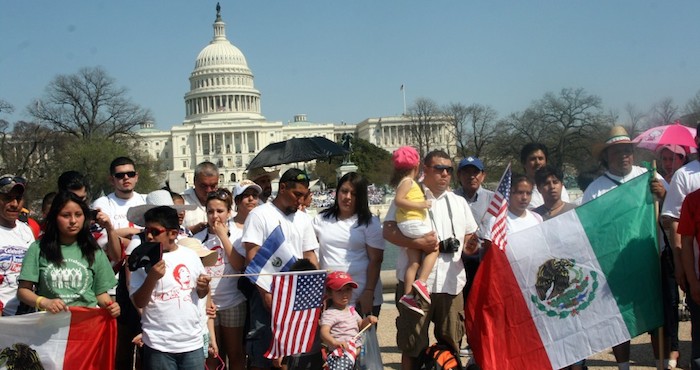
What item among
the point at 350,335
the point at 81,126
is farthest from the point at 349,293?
the point at 81,126

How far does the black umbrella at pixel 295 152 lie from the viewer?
29.0 feet

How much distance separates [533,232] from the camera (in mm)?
5047

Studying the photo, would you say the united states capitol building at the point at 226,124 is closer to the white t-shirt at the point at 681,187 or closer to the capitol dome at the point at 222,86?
the capitol dome at the point at 222,86

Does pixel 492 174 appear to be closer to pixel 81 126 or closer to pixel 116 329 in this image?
pixel 116 329

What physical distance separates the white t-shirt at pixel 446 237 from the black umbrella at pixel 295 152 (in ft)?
12.1

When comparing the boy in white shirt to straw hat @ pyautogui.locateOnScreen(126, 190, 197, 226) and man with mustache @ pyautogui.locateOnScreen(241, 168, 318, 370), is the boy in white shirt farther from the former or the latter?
man with mustache @ pyautogui.locateOnScreen(241, 168, 318, 370)

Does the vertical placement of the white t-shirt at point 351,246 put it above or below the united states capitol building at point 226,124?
below

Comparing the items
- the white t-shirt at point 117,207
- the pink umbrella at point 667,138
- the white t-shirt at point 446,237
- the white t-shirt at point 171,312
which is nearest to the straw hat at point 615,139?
the pink umbrella at point 667,138

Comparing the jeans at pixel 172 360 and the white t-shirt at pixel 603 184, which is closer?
the jeans at pixel 172 360

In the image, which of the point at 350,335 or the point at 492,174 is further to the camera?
the point at 492,174

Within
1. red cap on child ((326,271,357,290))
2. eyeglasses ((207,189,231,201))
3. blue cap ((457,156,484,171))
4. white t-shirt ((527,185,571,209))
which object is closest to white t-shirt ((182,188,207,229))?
eyeglasses ((207,189,231,201))

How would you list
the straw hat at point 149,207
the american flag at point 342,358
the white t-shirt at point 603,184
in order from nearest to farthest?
the american flag at point 342,358, the straw hat at point 149,207, the white t-shirt at point 603,184

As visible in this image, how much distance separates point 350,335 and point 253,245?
2.68 feet

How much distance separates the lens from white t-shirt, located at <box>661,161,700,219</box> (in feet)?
15.4
